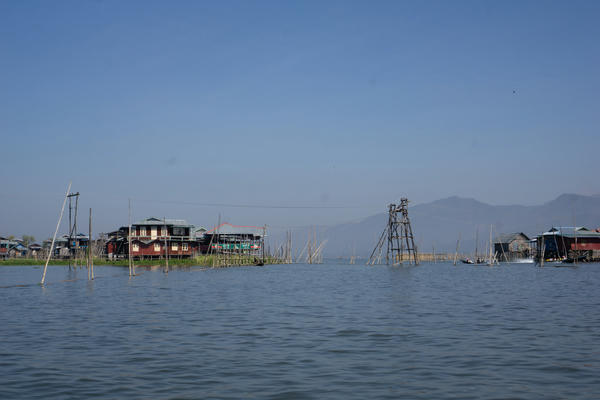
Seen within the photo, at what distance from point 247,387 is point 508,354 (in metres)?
8.48

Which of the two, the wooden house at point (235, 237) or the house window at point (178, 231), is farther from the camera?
the wooden house at point (235, 237)

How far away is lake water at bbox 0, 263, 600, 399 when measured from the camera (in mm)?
12438

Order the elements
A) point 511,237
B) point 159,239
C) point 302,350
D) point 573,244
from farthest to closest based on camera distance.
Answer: point 511,237, point 573,244, point 159,239, point 302,350

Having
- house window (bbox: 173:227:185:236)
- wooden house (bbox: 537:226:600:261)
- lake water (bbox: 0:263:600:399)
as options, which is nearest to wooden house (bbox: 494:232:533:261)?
wooden house (bbox: 537:226:600:261)

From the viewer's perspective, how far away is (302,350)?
55.8ft

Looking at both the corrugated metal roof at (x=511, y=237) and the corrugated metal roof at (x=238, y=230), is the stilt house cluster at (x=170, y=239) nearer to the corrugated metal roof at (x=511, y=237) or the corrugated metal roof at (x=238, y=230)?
the corrugated metal roof at (x=238, y=230)

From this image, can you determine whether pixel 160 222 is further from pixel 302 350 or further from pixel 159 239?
pixel 302 350

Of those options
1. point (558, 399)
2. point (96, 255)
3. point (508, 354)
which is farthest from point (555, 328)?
point (96, 255)

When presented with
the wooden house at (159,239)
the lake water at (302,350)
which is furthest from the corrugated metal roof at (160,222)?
the lake water at (302,350)

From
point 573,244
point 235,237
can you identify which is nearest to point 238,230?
point 235,237

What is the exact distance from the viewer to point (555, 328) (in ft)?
70.0

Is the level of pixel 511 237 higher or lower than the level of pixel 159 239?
higher

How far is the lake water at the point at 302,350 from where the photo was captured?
40.8ft

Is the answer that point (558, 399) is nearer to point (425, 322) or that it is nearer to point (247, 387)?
point (247, 387)
